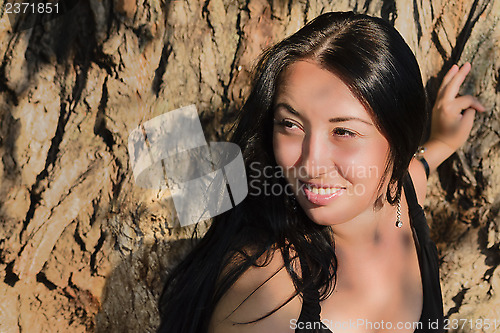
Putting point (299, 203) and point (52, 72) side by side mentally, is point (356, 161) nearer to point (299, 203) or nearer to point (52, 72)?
point (299, 203)

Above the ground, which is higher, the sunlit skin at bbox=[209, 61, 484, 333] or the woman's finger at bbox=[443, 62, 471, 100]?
the woman's finger at bbox=[443, 62, 471, 100]

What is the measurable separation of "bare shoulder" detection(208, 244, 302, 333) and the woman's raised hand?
1148 mm

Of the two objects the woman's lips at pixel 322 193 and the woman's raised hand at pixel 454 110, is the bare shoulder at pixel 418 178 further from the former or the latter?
the woman's lips at pixel 322 193

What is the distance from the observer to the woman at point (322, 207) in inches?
70.1

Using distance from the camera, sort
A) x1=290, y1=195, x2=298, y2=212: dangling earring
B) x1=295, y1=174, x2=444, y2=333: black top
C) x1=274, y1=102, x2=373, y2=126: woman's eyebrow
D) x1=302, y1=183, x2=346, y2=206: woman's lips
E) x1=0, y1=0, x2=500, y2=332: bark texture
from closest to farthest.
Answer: x1=274, y1=102, x2=373, y2=126: woman's eyebrow
x1=302, y1=183, x2=346, y2=206: woman's lips
x1=290, y1=195, x2=298, y2=212: dangling earring
x1=295, y1=174, x2=444, y2=333: black top
x1=0, y1=0, x2=500, y2=332: bark texture

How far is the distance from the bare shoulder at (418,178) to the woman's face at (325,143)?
64cm

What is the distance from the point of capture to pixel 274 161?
2131 mm

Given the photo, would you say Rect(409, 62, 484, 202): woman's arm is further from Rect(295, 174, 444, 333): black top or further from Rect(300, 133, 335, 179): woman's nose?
Rect(300, 133, 335, 179): woman's nose

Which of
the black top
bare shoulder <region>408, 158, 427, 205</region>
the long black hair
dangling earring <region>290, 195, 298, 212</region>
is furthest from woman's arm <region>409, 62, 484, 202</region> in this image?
dangling earring <region>290, 195, 298, 212</region>

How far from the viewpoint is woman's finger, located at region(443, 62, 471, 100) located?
250cm

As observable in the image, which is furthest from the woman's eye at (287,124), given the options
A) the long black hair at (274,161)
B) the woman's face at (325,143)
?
the long black hair at (274,161)

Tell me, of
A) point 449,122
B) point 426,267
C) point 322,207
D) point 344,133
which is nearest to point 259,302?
point 322,207

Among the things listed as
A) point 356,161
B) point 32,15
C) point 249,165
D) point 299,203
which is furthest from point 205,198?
point 32,15

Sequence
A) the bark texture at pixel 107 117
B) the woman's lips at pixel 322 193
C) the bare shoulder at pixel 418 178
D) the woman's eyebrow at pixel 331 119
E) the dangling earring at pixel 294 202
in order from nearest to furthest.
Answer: the woman's eyebrow at pixel 331 119 < the woman's lips at pixel 322 193 < the dangling earring at pixel 294 202 < the bark texture at pixel 107 117 < the bare shoulder at pixel 418 178
